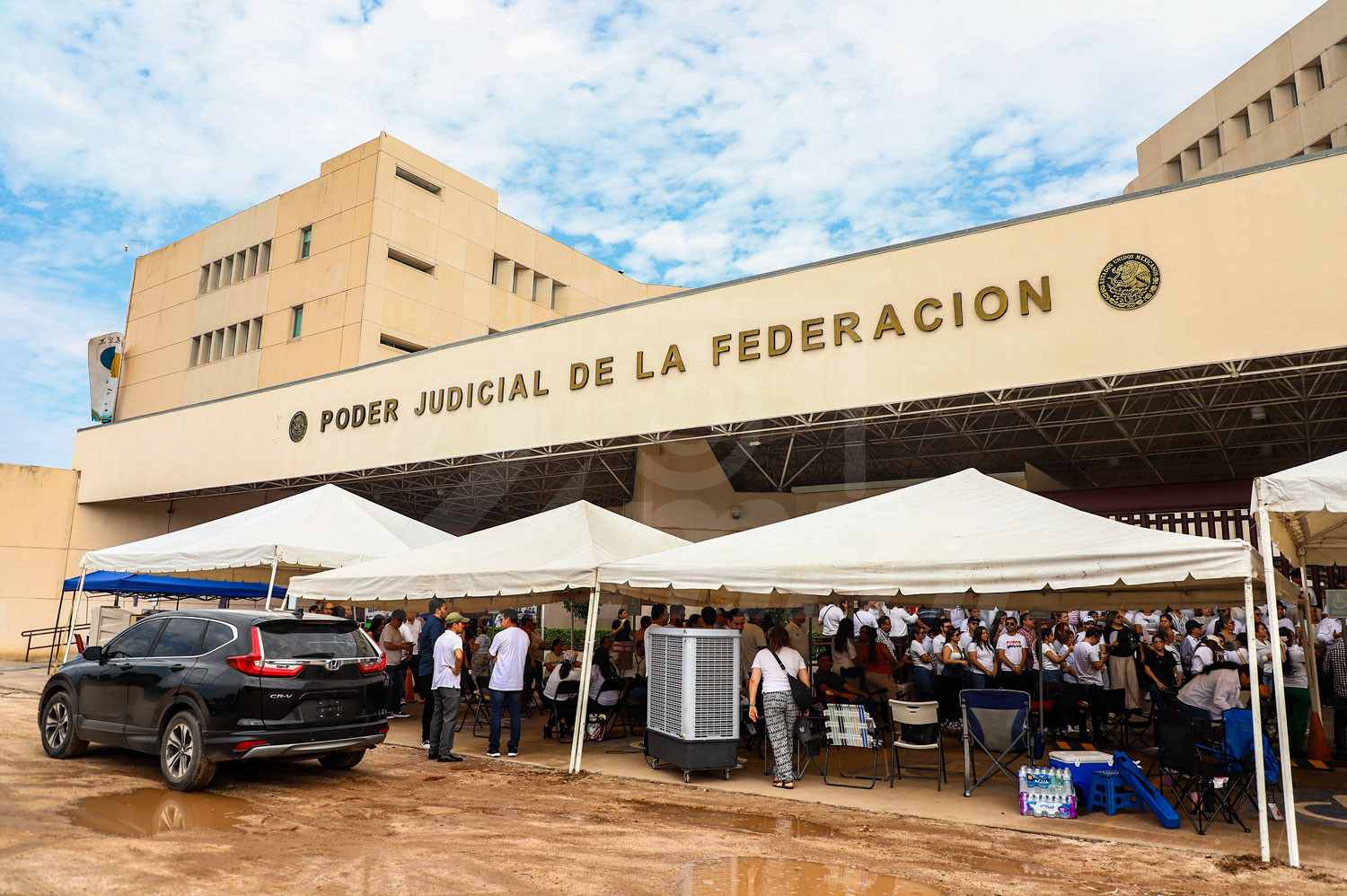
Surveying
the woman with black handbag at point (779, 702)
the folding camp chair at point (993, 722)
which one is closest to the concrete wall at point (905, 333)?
the folding camp chair at point (993, 722)

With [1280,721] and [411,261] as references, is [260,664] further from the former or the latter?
[411,261]

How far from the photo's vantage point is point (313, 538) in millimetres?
13391

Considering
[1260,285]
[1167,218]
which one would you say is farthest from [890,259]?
[1260,285]

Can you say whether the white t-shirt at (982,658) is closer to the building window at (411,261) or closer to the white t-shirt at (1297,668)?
the white t-shirt at (1297,668)

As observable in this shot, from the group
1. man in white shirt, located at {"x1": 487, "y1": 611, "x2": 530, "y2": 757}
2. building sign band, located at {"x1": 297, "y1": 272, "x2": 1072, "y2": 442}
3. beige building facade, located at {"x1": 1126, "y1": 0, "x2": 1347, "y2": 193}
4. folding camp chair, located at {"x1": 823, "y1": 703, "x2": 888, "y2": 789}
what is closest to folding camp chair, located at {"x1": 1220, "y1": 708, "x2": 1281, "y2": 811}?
folding camp chair, located at {"x1": 823, "y1": 703, "x2": 888, "y2": 789}

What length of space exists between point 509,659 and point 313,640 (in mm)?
2591

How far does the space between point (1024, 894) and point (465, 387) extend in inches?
682

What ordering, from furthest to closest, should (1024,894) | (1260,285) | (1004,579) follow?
(1260,285)
(1004,579)
(1024,894)

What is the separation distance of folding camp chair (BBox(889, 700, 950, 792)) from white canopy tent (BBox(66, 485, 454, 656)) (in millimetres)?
8560

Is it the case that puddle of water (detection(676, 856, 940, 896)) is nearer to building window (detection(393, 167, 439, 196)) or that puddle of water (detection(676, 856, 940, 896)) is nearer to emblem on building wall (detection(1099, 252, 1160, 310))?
emblem on building wall (detection(1099, 252, 1160, 310))

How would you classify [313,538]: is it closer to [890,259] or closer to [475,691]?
[475,691]

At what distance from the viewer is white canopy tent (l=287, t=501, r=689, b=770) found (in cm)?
946

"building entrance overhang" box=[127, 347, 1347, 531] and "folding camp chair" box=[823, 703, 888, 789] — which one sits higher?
"building entrance overhang" box=[127, 347, 1347, 531]

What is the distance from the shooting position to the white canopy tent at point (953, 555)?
22.2 ft
